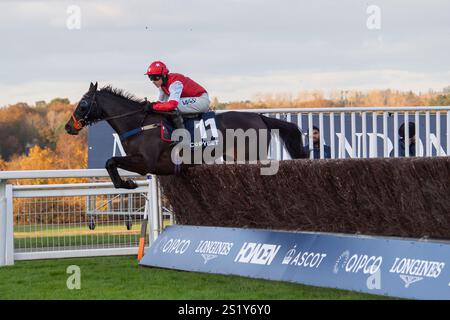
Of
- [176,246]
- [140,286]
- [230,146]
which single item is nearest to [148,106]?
[230,146]

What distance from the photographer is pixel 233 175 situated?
852cm

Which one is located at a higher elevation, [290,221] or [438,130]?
[438,130]

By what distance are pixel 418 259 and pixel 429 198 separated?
0.54 meters

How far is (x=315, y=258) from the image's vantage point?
7102 millimetres

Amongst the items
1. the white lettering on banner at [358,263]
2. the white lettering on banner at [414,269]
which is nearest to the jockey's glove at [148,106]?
the white lettering on banner at [358,263]

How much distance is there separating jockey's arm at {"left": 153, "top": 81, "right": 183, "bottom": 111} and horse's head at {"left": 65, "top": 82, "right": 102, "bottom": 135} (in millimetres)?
884

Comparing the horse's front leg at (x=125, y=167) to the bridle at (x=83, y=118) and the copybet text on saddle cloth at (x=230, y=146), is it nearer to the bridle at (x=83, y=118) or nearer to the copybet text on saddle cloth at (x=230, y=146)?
the copybet text on saddle cloth at (x=230, y=146)

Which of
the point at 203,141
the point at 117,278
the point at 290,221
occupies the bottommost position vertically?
the point at 117,278

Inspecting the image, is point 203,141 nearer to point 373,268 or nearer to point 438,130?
point 438,130

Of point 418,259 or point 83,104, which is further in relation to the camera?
point 83,104

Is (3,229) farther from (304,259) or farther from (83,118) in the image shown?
(304,259)

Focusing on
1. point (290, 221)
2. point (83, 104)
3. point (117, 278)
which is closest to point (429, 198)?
point (290, 221)

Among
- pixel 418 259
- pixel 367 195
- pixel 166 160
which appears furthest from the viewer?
pixel 166 160
